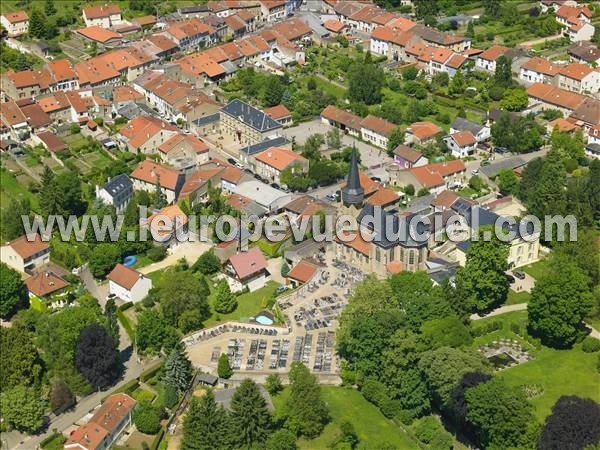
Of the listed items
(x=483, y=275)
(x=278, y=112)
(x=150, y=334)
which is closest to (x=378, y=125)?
(x=278, y=112)

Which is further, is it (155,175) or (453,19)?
(453,19)

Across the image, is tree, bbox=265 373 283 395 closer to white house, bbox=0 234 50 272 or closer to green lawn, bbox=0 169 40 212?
white house, bbox=0 234 50 272

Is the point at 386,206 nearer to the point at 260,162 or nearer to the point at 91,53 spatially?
the point at 260,162

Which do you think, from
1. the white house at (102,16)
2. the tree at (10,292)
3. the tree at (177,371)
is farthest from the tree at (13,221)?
the white house at (102,16)

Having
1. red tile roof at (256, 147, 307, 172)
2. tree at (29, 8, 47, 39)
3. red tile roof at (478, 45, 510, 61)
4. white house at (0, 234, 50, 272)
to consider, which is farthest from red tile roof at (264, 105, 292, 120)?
tree at (29, 8, 47, 39)

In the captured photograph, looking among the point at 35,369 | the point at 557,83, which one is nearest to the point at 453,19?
the point at 557,83

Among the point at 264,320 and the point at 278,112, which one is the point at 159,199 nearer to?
the point at 264,320
